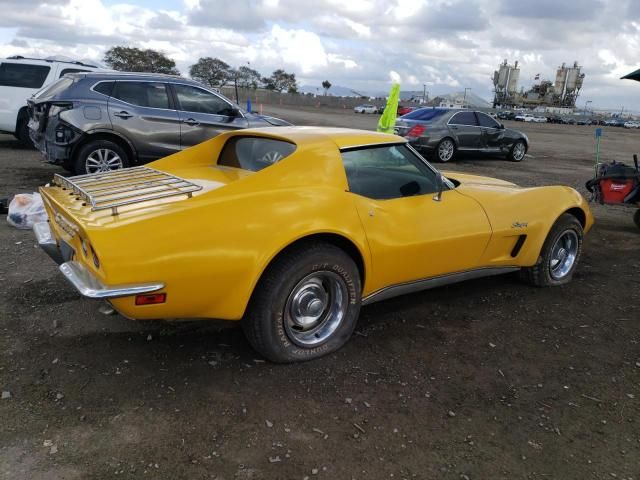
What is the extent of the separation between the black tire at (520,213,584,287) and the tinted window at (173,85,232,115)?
5580 mm

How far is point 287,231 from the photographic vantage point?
293 centimetres

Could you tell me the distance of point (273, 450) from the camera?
2.44m

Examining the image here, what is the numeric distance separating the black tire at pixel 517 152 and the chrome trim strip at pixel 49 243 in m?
12.9

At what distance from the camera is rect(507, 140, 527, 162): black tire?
1421cm

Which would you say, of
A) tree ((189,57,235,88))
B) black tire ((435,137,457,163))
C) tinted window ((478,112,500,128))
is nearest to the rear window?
black tire ((435,137,457,163))

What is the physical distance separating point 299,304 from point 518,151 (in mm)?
12771

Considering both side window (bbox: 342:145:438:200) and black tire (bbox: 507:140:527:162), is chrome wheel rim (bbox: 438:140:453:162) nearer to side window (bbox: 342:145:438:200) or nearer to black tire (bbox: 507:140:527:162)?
black tire (bbox: 507:140:527:162)

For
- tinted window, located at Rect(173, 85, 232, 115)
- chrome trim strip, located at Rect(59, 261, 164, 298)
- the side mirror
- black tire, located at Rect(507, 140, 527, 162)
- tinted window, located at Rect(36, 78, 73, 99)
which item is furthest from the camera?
black tire, located at Rect(507, 140, 527, 162)

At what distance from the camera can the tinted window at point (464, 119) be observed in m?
13.2

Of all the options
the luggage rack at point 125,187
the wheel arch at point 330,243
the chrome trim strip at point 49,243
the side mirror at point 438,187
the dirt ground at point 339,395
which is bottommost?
the dirt ground at point 339,395

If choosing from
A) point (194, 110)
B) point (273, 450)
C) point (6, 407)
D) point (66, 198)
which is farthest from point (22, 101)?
point (273, 450)

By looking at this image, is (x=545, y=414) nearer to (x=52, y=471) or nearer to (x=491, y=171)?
(x=52, y=471)

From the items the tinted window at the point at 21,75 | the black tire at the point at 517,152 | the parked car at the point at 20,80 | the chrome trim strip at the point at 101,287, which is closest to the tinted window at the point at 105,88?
the parked car at the point at 20,80

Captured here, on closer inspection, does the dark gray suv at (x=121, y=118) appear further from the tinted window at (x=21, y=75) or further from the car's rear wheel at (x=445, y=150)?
the car's rear wheel at (x=445, y=150)
